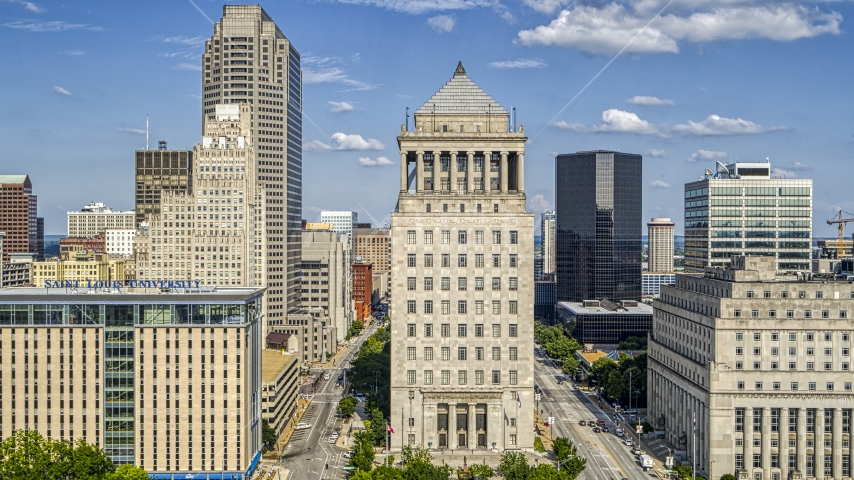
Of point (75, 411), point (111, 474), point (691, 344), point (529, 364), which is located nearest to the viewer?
point (111, 474)

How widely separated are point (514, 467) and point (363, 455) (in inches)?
1164

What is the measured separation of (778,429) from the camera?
156250 mm

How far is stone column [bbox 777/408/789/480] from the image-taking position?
155125mm

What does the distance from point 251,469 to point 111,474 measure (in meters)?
30.6

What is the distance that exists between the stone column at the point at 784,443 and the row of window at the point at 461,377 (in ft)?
164

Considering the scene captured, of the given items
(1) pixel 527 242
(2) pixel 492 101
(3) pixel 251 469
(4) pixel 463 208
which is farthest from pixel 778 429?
(3) pixel 251 469

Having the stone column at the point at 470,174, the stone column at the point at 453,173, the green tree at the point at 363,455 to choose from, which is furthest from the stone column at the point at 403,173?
the green tree at the point at 363,455

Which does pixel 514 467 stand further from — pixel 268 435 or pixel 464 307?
pixel 268 435

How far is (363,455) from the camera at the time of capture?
152500 mm

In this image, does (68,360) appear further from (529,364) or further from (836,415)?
(836,415)

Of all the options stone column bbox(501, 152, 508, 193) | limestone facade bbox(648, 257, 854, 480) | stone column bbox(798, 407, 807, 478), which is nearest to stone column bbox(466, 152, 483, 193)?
stone column bbox(501, 152, 508, 193)

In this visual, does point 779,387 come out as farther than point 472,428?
No

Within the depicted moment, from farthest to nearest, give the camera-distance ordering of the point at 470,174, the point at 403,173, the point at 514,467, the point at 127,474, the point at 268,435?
the point at 268,435 → the point at 470,174 → the point at 403,173 → the point at 514,467 → the point at 127,474

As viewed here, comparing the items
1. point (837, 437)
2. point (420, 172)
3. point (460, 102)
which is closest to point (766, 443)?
point (837, 437)
